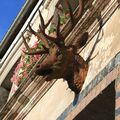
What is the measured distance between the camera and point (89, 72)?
8.34 meters

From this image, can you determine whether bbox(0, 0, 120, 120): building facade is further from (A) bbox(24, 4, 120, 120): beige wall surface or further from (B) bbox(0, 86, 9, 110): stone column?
(B) bbox(0, 86, 9, 110): stone column

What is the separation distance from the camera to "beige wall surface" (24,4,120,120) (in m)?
7.99

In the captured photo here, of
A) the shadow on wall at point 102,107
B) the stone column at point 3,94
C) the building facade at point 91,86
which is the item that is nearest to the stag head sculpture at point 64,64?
the building facade at point 91,86

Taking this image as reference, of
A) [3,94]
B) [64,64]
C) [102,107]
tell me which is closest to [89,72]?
[64,64]

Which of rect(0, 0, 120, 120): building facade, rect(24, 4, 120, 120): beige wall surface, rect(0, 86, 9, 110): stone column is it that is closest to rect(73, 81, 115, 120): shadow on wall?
rect(0, 0, 120, 120): building facade

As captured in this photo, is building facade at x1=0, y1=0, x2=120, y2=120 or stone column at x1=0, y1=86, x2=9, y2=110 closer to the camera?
building facade at x1=0, y1=0, x2=120, y2=120

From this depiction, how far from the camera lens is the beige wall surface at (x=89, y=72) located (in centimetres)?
799

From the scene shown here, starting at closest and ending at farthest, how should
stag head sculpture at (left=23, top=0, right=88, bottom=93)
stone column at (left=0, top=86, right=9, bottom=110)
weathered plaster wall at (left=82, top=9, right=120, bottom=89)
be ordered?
weathered plaster wall at (left=82, top=9, right=120, bottom=89), stag head sculpture at (left=23, top=0, right=88, bottom=93), stone column at (left=0, top=86, right=9, bottom=110)

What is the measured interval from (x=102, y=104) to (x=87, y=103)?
7.7 inches

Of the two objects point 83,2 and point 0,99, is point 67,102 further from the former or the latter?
point 0,99

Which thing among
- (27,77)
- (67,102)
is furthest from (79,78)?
(27,77)

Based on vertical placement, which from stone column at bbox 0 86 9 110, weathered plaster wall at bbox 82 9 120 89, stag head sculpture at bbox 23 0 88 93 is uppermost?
weathered plaster wall at bbox 82 9 120 89

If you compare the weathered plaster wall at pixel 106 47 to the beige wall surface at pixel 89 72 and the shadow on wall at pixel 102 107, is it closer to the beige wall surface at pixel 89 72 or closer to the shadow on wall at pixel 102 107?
the beige wall surface at pixel 89 72

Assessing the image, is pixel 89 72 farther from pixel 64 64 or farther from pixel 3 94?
pixel 3 94
